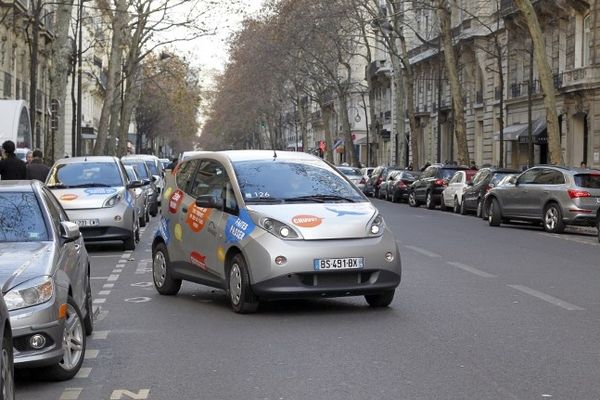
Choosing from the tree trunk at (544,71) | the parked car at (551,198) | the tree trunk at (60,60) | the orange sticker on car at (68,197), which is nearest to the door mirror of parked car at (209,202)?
the orange sticker on car at (68,197)

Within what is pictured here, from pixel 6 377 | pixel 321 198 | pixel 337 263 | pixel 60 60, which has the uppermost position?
pixel 60 60

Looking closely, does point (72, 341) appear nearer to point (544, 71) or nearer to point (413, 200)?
point (544, 71)

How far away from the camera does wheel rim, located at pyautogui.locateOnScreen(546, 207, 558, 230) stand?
24250 mm

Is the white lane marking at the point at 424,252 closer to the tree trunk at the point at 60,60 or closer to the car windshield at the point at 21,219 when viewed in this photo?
the car windshield at the point at 21,219

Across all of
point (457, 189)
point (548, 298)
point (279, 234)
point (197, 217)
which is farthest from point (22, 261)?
point (457, 189)

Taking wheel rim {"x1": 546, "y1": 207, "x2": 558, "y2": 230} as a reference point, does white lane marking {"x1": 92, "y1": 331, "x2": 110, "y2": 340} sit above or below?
below

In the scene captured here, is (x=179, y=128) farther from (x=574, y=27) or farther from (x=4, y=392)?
(x=4, y=392)

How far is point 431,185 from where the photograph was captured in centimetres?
3709

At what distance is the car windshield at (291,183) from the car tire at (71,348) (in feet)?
→ 10.9

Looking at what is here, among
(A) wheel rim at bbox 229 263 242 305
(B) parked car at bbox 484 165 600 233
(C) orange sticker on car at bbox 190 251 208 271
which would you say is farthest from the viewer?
(B) parked car at bbox 484 165 600 233

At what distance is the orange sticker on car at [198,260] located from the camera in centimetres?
1124

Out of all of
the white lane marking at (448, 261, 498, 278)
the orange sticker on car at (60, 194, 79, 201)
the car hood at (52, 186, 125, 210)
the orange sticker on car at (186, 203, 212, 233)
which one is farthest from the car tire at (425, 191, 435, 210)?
the orange sticker on car at (186, 203, 212, 233)

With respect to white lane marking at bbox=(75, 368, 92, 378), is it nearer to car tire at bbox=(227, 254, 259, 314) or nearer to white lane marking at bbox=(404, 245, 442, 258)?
car tire at bbox=(227, 254, 259, 314)

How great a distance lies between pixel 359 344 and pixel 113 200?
10976mm
